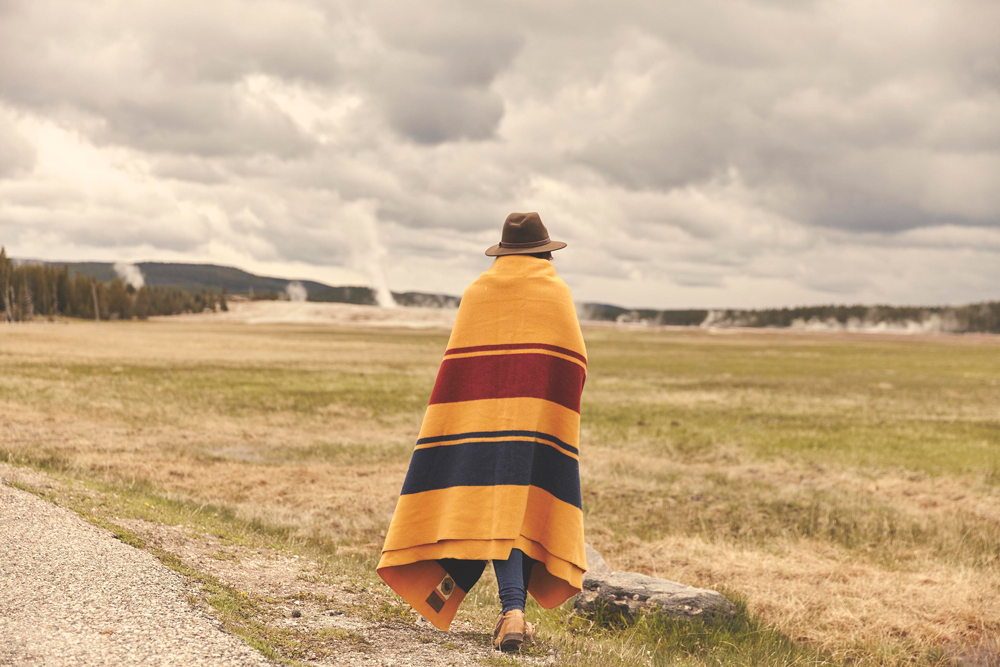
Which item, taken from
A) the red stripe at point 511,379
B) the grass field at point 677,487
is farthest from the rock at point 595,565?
the red stripe at point 511,379

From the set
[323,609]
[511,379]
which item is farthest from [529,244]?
[323,609]

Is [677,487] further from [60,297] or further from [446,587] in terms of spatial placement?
[60,297]

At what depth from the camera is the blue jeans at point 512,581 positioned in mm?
5205

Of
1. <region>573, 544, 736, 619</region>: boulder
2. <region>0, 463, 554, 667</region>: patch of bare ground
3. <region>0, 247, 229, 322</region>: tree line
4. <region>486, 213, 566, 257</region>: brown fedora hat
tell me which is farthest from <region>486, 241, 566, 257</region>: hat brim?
<region>0, 247, 229, 322</region>: tree line

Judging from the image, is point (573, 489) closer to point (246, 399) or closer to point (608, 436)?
point (608, 436)

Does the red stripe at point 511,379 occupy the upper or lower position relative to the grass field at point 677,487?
upper

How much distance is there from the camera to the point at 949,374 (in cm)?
5088

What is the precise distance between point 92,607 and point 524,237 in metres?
4.23

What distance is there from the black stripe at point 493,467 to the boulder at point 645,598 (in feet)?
7.31

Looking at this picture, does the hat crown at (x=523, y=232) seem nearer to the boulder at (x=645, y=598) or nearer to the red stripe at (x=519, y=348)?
the red stripe at (x=519, y=348)

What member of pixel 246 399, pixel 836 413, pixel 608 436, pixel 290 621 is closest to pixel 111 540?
pixel 290 621

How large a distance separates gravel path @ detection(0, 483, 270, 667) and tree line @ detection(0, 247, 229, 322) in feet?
381

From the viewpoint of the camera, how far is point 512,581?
529cm

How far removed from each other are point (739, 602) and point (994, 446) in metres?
18.2
